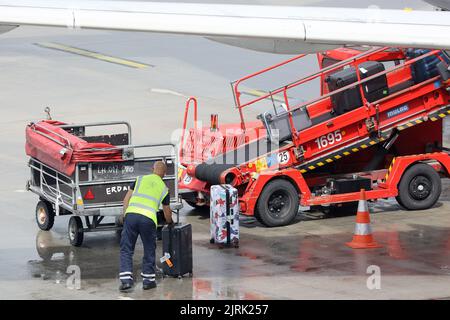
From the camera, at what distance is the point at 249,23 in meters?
12.8

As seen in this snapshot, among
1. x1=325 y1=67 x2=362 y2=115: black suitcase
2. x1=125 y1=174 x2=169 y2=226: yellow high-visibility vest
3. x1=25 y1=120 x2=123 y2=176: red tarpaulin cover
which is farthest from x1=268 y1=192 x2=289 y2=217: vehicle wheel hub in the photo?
x1=125 y1=174 x2=169 y2=226: yellow high-visibility vest

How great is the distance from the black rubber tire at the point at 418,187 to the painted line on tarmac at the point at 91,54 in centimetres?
1396

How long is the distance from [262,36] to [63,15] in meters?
2.18

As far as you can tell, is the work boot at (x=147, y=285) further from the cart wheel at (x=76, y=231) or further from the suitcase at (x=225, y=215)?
the cart wheel at (x=76, y=231)

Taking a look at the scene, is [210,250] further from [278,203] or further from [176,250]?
[278,203]

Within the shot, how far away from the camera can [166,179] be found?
51.6 ft

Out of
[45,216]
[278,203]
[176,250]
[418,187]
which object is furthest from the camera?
[418,187]

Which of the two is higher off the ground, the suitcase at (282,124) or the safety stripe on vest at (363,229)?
the suitcase at (282,124)

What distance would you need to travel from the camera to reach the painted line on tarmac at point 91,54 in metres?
30.8

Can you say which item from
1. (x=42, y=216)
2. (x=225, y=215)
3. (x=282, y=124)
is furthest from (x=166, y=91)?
(x=225, y=215)

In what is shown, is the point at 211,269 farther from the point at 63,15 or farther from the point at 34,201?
the point at 34,201

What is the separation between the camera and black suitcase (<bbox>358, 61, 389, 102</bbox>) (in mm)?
17422

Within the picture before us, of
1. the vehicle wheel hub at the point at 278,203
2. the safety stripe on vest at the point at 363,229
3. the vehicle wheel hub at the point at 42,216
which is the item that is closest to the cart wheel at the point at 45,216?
the vehicle wheel hub at the point at 42,216

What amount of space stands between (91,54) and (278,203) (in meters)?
16.3
